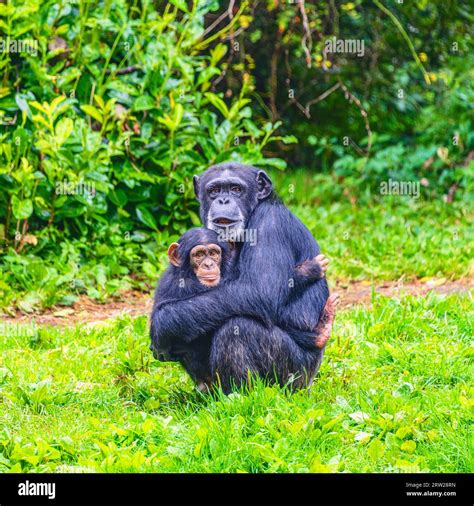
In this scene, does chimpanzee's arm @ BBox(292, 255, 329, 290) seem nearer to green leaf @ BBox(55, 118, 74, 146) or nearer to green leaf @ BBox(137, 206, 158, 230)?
green leaf @ BBox(55, 118, 74, 146)

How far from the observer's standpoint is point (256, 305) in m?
5.65

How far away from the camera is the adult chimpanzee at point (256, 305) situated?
565 cm

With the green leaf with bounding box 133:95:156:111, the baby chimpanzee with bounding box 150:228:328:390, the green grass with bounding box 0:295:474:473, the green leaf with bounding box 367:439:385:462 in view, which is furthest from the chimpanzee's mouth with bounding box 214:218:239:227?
the green leaf with bounding box 133:95:156:111

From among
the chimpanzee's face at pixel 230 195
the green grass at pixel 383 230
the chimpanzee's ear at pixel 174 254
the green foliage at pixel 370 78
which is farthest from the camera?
the green foliage at pixel 370 78

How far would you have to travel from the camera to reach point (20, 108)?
8867 mm

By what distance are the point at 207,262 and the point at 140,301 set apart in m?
3.23

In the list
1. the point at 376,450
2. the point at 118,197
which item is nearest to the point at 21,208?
the point at 118,197

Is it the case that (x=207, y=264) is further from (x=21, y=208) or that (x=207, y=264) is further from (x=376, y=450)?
(x=21, y=208)

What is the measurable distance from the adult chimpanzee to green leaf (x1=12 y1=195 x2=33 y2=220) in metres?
2.92

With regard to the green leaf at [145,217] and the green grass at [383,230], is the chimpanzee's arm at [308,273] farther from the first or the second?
the green leaf at [145,217]

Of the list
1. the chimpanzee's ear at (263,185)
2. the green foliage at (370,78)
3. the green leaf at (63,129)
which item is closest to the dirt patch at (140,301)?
the green leaf at (63,129)

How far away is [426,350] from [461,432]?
57.5 inches

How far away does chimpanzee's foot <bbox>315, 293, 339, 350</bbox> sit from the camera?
234 inches

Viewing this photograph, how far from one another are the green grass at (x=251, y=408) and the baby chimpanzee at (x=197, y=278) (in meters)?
0.29
